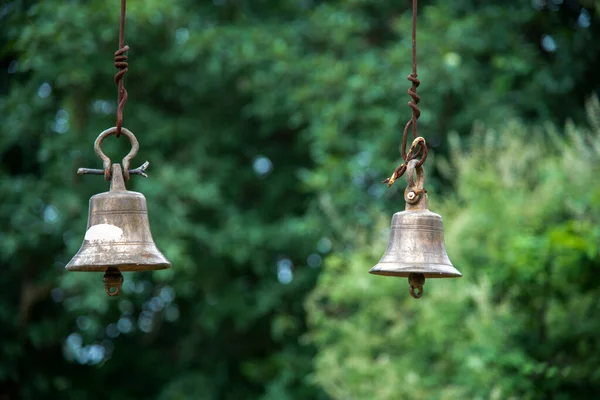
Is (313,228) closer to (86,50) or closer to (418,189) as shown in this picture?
(86,50)

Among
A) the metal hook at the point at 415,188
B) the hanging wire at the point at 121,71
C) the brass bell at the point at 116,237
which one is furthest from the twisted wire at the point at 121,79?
the metal hook at the point at 415,188

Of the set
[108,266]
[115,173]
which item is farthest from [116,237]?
[115,173]

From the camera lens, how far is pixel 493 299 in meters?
7.16

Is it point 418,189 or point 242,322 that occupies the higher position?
point 242,322

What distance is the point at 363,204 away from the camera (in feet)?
29.8

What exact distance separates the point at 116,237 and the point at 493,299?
13.1ft

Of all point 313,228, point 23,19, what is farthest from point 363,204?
point 23,19

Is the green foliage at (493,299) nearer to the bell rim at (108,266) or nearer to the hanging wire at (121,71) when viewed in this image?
the bell rim at (108,266)

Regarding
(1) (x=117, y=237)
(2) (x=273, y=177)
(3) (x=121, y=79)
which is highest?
(2) (x=273, y=177)

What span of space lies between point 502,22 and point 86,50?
12.6 ft

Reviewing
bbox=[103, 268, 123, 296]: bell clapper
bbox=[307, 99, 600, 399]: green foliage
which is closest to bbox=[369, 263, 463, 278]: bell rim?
bbox=[103, 268, 123, 296]: bell clapper

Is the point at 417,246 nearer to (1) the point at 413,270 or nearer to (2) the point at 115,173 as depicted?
(1) the point at 413,270

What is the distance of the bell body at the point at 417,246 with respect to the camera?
3852mm

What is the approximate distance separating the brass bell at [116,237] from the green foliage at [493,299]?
3077 mm
